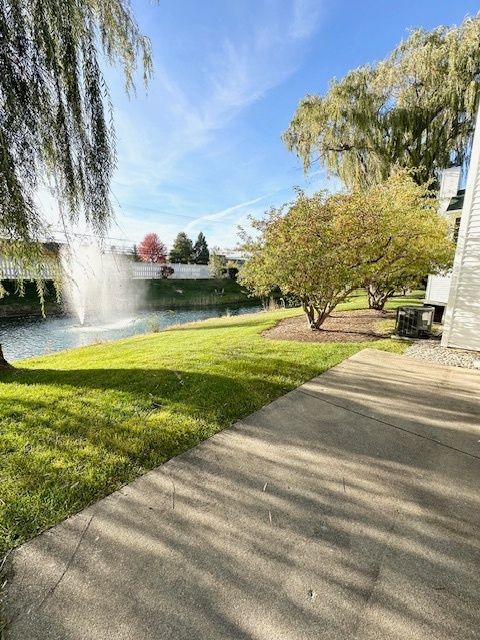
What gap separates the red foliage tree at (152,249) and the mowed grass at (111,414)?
34229 mm

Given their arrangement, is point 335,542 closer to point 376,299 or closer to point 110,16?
point 110,16

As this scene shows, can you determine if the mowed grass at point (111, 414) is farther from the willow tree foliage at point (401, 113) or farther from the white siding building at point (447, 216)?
the willow tree foliage at point (401, 113)

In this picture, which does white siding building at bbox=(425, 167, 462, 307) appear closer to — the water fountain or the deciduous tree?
the water fountain

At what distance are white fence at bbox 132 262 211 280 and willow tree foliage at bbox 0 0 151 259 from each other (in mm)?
25061

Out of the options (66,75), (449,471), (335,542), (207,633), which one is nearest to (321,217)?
(66,75)

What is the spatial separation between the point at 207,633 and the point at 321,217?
6.94 meters

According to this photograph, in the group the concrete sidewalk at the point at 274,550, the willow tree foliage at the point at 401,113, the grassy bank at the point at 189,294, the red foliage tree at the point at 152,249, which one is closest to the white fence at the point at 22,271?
the concrete sidewalk at the point at 274,550

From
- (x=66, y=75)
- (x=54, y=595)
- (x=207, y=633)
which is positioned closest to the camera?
(x=207, y=633)

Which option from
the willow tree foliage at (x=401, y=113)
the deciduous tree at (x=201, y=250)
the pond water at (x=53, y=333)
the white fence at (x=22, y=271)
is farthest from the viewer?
the deciduous tree at (x=201, y=250)

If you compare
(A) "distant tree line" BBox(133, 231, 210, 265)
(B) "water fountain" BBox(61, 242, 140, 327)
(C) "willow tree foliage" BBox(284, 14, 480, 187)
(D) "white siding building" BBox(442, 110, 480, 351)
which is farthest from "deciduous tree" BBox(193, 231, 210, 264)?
(D) "white siding building" BBox(442, 110, 480, 351)

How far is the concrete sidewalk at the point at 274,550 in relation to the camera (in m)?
1.26

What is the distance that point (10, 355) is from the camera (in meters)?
9.83

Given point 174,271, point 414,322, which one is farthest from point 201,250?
point 414,322

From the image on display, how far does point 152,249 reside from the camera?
3766 cm
